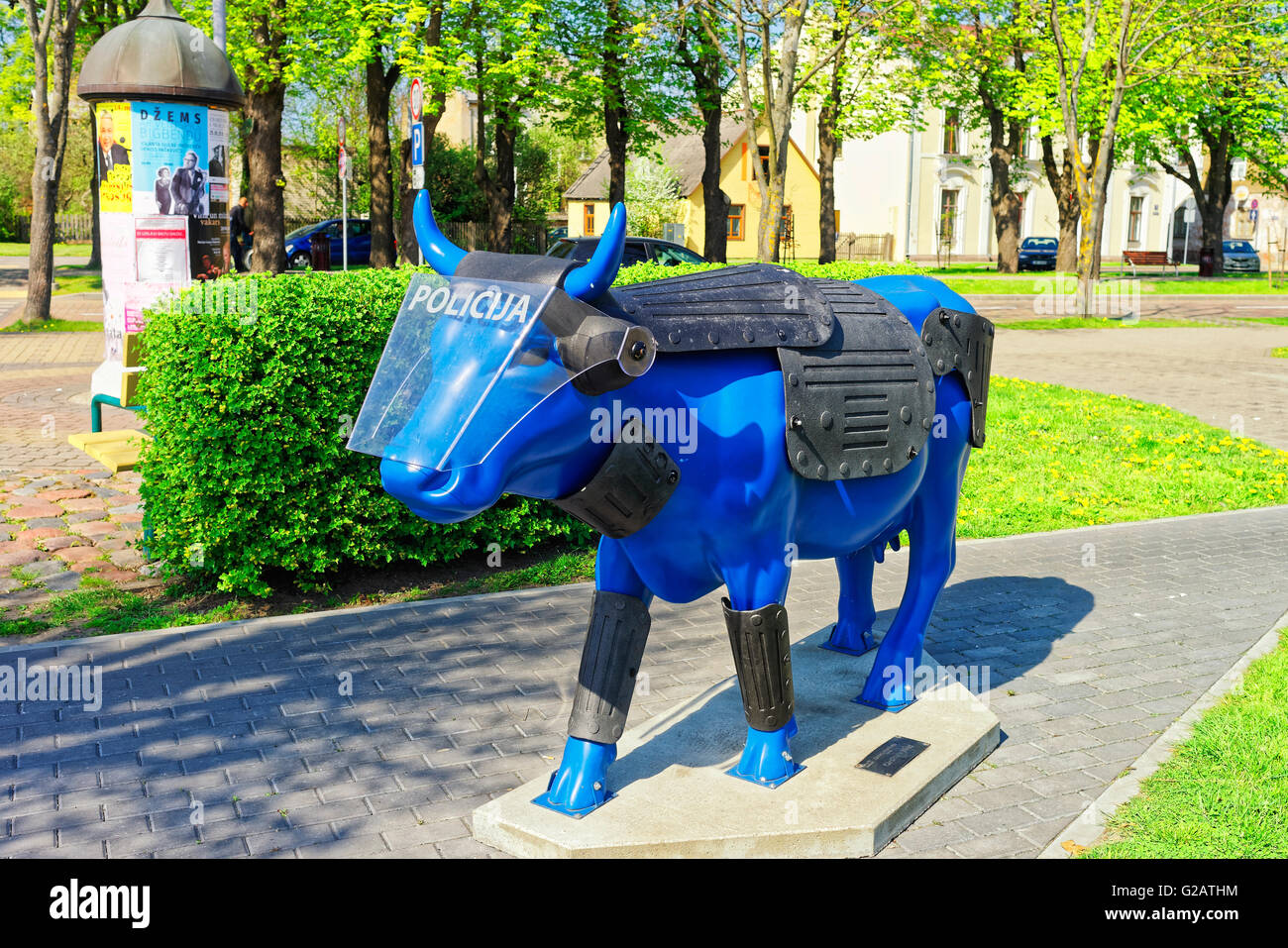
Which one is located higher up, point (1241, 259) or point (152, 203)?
point (1241, 259)

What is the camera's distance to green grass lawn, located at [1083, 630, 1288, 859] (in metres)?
4.24

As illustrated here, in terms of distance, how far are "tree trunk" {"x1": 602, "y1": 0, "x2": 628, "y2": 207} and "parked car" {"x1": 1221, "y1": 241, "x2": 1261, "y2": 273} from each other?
32034mm

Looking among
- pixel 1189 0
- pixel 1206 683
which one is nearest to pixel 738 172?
pixel 1189 0

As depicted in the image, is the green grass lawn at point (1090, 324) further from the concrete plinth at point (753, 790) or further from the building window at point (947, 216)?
the building window at point (947, 216)

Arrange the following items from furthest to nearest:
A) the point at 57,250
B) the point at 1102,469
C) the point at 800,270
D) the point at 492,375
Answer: the point at 57,250, the point at 800,270, the point at 1102,469, the point at 492,375

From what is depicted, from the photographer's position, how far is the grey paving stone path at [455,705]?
14.5 ft

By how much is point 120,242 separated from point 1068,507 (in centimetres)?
950

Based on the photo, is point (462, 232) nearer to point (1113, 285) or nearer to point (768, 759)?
point (1113, 285)

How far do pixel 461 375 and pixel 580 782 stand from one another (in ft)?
5.83

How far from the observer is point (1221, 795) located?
465cm

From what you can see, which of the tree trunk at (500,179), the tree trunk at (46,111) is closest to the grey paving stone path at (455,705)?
the tree trunk at (46,111)

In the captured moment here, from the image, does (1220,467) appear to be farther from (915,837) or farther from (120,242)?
(120,242)

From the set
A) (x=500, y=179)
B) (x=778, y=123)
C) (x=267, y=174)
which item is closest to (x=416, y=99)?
(x=778, y=123)

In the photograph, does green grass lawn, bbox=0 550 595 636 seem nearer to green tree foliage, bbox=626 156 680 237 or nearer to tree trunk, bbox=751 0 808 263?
tree trunk, bbox=751 0 808 263
